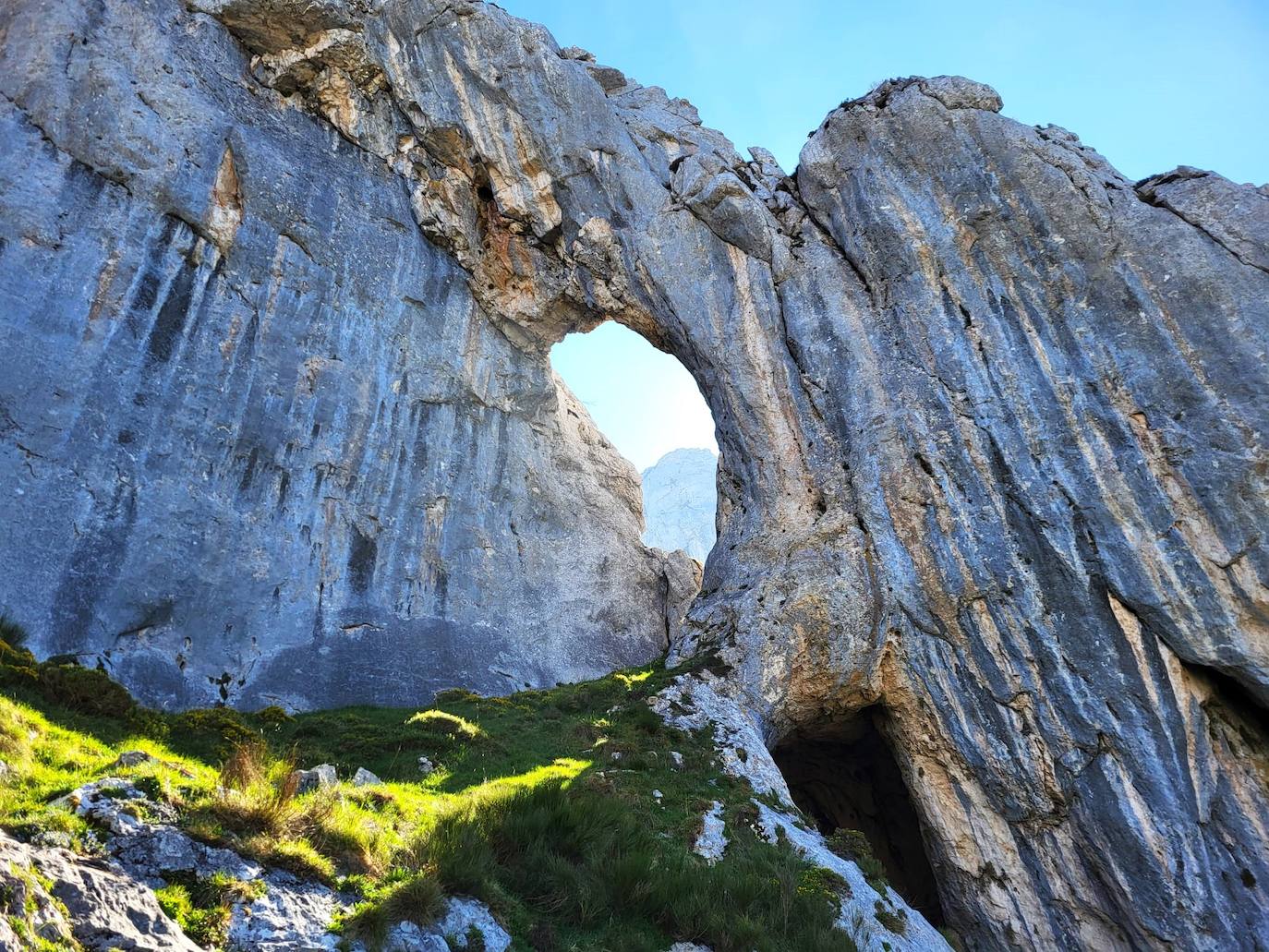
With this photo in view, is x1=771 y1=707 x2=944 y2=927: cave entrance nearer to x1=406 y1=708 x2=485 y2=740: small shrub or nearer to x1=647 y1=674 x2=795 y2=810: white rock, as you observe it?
x1=647 y1=674 x2=795 y2=810: white rock

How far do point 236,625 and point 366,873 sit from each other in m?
16.8

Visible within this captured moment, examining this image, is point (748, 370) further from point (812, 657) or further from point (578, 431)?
point (578, 431)

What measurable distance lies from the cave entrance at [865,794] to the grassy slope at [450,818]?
40.8ft

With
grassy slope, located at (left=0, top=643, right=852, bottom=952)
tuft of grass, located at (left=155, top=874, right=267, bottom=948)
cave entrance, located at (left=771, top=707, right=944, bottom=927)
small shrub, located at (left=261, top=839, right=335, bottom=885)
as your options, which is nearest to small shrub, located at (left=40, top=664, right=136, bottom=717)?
grassy slope, located at (left=0, top=643, right=852, bottom=952)

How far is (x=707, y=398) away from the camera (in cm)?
3206

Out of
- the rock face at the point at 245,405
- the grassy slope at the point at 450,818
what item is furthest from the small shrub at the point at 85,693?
the rock face at the point at 245,405

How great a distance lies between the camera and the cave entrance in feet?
92.9

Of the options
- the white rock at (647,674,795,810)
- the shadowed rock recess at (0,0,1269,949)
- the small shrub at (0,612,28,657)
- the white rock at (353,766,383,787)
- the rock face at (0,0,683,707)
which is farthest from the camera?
the rock face at (0,0,683,707)

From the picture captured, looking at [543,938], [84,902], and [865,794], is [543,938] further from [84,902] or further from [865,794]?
[865,794]

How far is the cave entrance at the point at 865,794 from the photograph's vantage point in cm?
2833

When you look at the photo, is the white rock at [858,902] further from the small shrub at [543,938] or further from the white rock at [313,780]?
the white rock at [313,780]

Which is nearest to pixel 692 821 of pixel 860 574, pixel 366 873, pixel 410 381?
pixel 366 873

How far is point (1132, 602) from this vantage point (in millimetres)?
21406

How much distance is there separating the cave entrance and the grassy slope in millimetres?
12431
